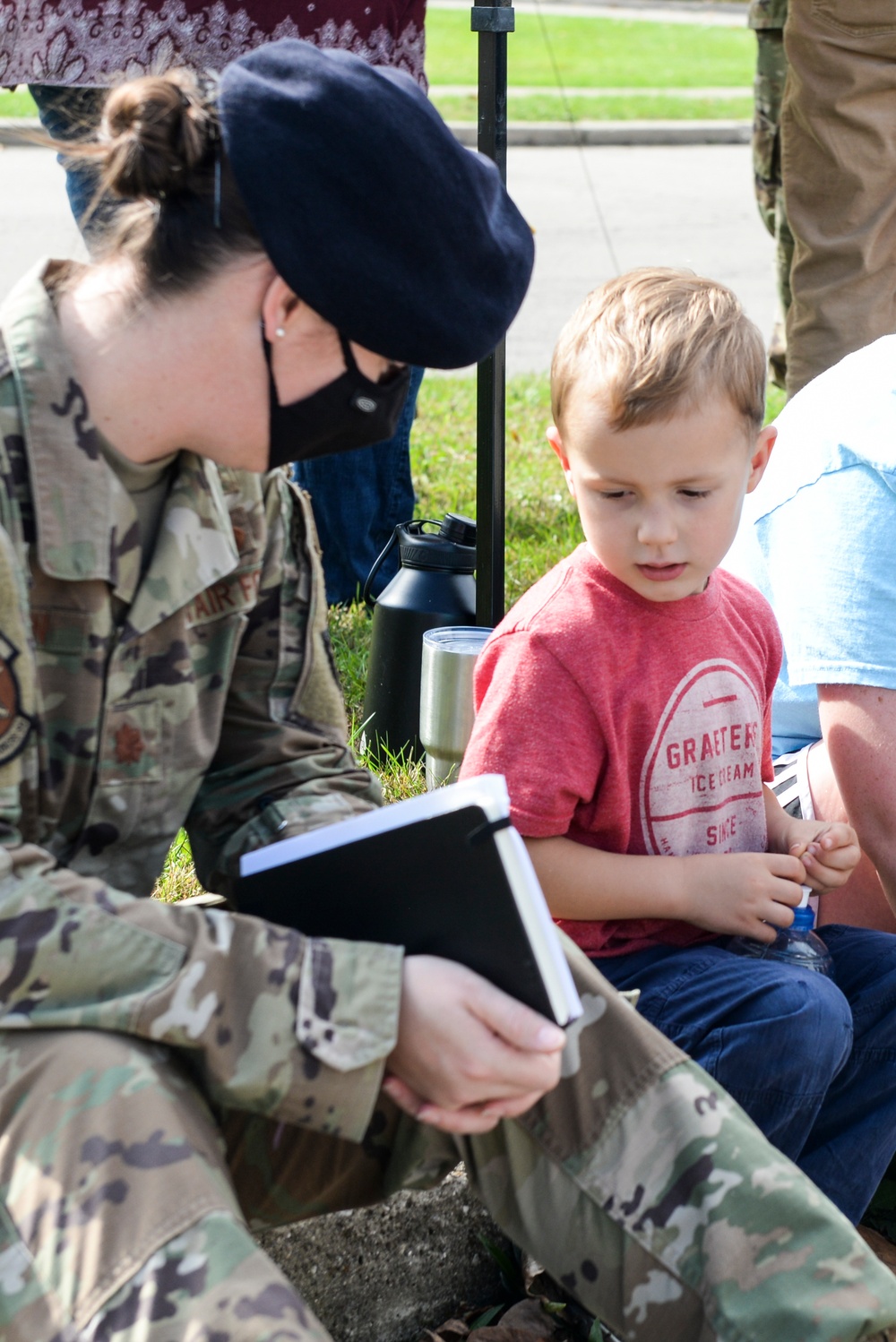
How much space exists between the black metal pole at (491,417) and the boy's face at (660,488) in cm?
85

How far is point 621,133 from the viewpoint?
576 inches

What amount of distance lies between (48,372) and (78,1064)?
66 centimetres

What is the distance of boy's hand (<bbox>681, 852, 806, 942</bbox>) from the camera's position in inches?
79.4

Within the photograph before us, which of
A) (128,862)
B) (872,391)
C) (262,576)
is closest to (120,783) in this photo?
(128,862)

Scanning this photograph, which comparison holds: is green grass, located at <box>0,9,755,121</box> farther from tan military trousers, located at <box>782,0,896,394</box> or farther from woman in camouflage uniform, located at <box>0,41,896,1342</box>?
woman in camouflage uniform, located at <box>0,41,896,1342</box>

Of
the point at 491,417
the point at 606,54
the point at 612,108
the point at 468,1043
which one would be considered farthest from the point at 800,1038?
the point at 606,54

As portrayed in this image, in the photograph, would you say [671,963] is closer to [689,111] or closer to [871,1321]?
[871,1321]

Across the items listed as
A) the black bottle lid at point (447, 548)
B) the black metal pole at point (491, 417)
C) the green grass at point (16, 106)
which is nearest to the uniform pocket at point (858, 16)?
the black metal pole at point (491, 417)

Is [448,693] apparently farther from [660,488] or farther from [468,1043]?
[468,1043]

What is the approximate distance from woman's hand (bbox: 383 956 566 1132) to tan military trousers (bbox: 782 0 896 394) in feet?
11.6

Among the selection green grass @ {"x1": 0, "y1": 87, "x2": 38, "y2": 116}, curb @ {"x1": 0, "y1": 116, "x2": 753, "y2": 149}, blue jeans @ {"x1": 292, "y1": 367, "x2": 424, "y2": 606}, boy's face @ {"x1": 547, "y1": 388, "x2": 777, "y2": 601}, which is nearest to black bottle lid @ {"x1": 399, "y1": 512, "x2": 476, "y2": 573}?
blue jeans @ {"x1": 292, "y1": 367, "x2": 424, "y2": 606}

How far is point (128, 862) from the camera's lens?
5.83 ft

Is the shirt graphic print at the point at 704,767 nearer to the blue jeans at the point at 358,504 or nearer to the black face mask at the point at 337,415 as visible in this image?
the black face mask at the point at 337,415

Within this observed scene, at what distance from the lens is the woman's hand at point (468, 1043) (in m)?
1.48
